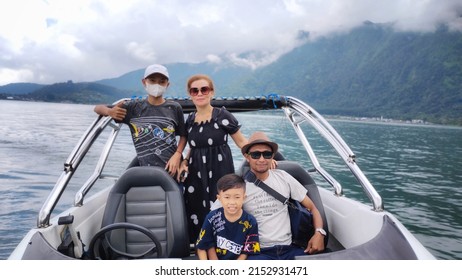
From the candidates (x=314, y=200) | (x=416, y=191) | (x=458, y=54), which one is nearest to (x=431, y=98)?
(x=458, y=54)

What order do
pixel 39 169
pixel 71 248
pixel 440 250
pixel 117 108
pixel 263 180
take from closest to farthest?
pixel 71 248 < pixel 263 180 < pixel 117 108 < pixel 440 250 < pixel 39 169

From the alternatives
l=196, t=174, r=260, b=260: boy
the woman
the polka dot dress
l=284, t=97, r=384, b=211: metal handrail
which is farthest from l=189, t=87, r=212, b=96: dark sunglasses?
l=284, t=97, r=384, b=211: metal handrail

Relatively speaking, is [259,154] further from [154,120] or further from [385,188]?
[385,188]

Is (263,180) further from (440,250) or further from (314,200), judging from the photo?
(440,250)

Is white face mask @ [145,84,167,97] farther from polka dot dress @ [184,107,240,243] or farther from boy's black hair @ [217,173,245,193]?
boy's black hair @ [217,173,245,193]

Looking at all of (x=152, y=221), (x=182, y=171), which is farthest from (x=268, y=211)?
(x=152, y=221)

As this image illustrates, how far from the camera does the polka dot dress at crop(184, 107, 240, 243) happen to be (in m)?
2.83

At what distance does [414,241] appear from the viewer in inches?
→ 84.0

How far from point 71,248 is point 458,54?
237634 millimetres

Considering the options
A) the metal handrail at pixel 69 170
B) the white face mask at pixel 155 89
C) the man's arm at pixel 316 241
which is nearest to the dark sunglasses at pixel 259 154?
the man's arm at pixel 316 241

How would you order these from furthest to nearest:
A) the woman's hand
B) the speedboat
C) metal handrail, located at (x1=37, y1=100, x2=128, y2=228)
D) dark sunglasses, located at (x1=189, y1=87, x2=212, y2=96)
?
the woman's hand
dark sunglasses, located at (x1=189, y1=87, x2=212, y2=96)
metal handrail, located at (x1=37, y1=100, x2=128, y2=228)
the speedboat

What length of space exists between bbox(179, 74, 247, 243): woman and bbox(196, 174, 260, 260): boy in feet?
1.99

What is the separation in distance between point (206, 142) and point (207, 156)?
0.12m

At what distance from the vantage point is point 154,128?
301 centimetres
